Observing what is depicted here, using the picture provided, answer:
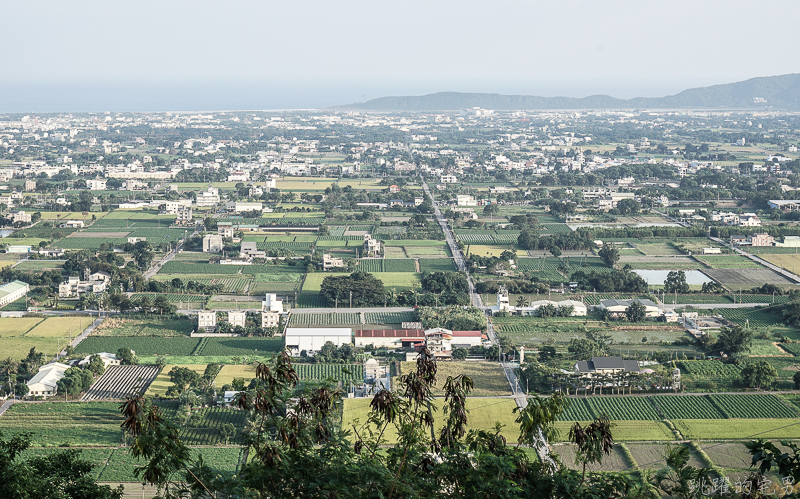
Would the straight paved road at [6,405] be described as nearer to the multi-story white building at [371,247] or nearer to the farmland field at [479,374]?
the farmland field at [479,374]

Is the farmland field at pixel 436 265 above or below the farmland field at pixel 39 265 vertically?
above

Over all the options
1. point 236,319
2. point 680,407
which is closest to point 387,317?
point 236,319

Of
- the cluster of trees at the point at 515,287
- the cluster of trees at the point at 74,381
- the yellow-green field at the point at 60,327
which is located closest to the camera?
the cluster of trees at the point at 74,381

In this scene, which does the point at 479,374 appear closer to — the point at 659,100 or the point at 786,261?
the point at 786,261

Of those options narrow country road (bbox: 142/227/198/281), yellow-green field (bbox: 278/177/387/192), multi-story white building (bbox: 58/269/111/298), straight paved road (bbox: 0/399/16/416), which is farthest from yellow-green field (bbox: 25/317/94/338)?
yellow-green field (bbox: 278/177/387/192)

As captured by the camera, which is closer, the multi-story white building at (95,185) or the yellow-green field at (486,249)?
the yellow-green field at (486,249)

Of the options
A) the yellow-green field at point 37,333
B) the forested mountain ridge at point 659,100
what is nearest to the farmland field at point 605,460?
the yellow-green field at point 37,333

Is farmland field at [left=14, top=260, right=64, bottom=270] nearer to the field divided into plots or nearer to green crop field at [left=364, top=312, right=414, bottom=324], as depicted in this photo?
green crop field at [left=364, top=312, right=414, bottom=324]
